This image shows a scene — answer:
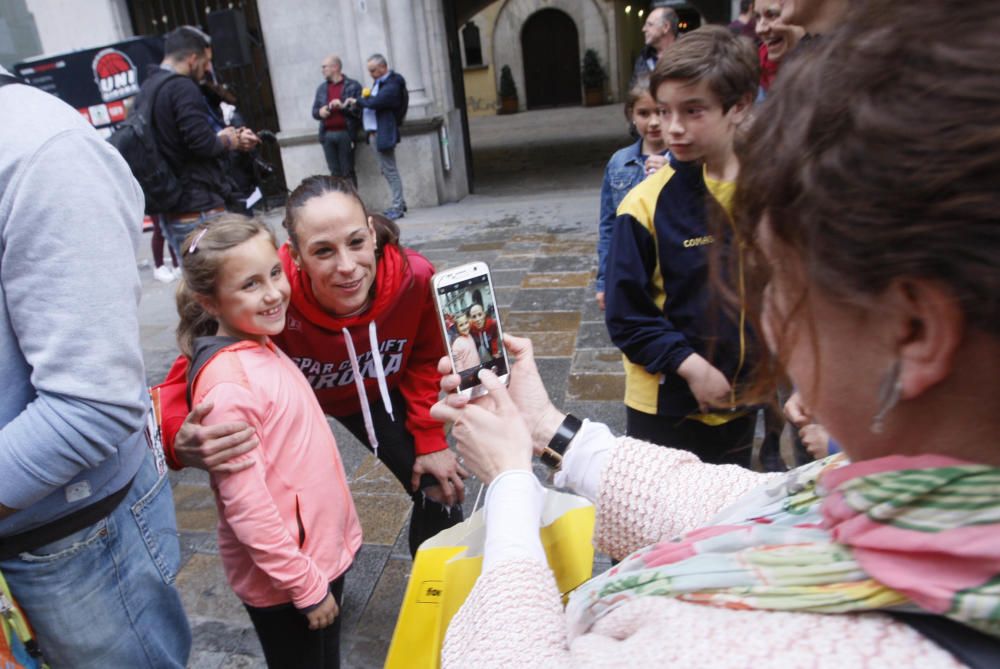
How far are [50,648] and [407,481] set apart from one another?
118cm

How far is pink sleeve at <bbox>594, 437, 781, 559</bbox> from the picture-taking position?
3.91ft

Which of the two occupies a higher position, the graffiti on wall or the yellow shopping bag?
the graffiti on wall

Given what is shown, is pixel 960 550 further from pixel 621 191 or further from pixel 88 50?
pixel 88 50

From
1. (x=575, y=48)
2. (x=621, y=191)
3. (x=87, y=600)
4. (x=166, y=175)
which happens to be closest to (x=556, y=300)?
(x=621, y=191)

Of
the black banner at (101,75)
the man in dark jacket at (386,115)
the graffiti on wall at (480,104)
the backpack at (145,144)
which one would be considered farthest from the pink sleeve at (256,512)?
the graffiti on wall at (480,104)

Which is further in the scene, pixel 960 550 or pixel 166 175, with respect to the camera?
pixel 166 175

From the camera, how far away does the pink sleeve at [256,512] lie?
159 centimetres

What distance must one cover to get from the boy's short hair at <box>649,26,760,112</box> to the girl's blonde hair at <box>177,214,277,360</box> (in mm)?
1259

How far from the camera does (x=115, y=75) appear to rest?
27.0ft

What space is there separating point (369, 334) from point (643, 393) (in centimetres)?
87

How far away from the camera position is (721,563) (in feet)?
2.41

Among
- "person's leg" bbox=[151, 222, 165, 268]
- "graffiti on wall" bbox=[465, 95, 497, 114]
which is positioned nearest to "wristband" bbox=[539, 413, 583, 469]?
"person's leg" bbox=[151, 222, 165, 268]

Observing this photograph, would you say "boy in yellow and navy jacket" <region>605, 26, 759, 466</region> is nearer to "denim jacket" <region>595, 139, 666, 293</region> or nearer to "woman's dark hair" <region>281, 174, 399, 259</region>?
"woman's dark hair" <region>281, 174, 399, 259</region>

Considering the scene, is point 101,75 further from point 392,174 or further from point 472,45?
point 472,45
